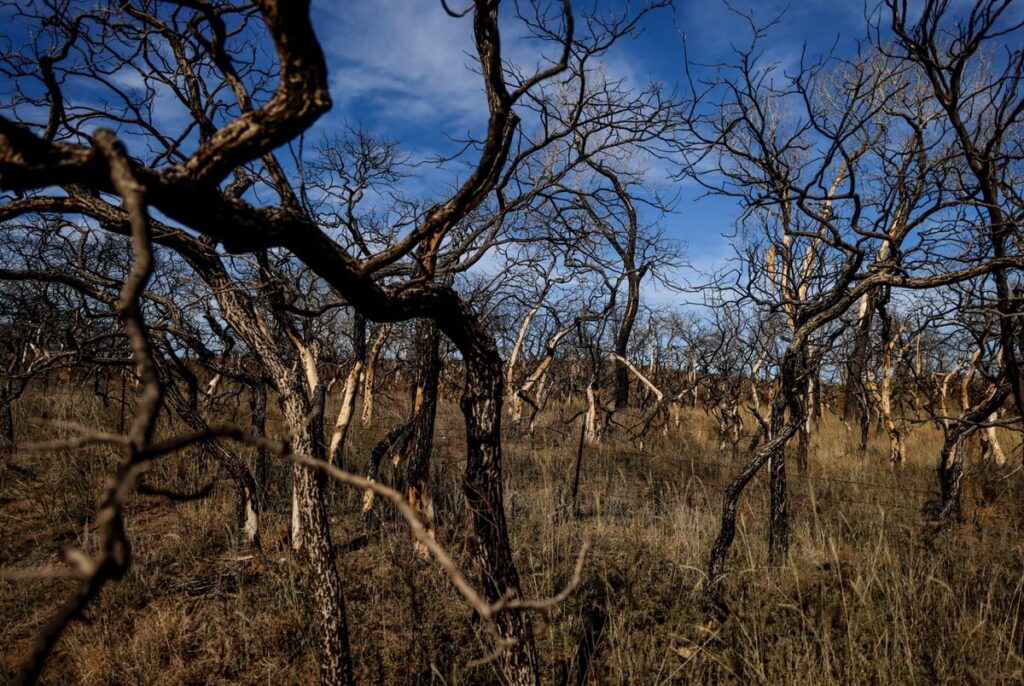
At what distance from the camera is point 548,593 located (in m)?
4.05

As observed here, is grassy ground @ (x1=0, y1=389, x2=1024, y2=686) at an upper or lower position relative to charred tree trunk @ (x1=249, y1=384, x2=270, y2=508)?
lower

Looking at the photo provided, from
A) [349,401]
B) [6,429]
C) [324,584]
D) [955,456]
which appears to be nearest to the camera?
[324,584]

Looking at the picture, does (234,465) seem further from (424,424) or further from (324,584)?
(324,584)

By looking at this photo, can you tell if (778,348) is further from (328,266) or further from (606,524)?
(328,266)

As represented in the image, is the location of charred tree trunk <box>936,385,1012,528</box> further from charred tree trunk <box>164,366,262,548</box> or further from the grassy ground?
charred tree trunk <box>164,366,262,548</box>

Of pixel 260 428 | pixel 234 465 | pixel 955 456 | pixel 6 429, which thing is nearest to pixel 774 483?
pixel 955 456

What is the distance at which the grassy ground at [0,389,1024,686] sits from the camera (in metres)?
3.27

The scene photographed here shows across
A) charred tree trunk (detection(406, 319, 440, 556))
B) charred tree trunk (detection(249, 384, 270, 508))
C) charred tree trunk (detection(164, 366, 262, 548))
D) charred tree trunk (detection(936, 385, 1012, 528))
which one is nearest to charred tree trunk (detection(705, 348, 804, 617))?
charred tree trunk (detection(936, 385, 1012, 528))

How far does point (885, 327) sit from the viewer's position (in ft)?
18.4

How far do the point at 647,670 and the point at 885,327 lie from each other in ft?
13.9

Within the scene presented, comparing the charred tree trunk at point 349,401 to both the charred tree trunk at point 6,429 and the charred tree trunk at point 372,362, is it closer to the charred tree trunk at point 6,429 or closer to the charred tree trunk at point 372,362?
the charred tree trunk at point 372,362

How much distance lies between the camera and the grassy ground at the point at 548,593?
327 centimetres

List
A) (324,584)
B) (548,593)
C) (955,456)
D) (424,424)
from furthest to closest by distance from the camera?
(955,456) → (424,424) → (548,593) → (324,584)

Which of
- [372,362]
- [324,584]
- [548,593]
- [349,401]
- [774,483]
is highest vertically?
[372,362]
